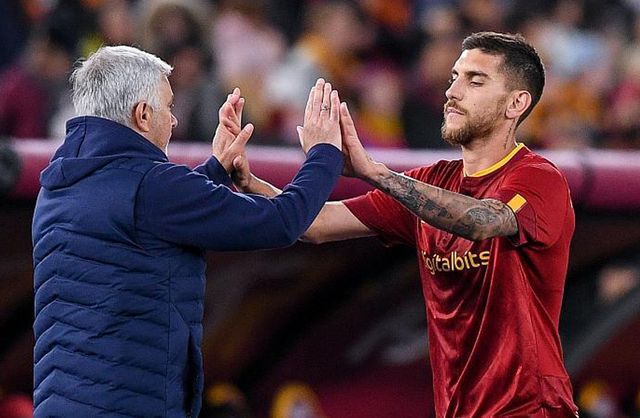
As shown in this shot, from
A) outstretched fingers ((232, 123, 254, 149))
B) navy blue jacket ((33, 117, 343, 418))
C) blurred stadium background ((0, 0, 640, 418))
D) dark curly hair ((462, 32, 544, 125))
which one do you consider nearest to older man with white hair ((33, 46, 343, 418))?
navy blue jacket ((33, 117, 343, 418))

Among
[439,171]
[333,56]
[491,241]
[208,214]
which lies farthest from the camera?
[333,56]

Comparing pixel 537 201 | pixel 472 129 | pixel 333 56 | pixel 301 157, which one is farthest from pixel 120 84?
pixel 333 56

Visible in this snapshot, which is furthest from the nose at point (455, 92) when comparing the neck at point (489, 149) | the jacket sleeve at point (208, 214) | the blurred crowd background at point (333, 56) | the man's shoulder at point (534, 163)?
the blurred crowd background at point (333, 56)

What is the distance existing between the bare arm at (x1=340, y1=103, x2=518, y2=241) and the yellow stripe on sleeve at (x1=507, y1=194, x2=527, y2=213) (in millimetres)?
14

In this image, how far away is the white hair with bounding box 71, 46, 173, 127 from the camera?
3.67 meters

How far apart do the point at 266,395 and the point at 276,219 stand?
224 cm

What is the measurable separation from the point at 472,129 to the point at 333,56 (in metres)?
3.96

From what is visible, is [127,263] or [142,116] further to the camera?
[142,116]

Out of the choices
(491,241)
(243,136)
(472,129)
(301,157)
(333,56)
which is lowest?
(333,56)

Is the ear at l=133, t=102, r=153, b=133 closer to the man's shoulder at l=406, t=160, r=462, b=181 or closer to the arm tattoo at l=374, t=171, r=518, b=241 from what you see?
the arm tattoo at l=374, t=171, r=518, b=241

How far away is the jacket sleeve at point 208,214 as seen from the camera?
140 inches

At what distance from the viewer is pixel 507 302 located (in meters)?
3.89

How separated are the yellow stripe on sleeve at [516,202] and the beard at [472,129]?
0.27 metres

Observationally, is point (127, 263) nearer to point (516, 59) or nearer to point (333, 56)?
point (516, 59)
